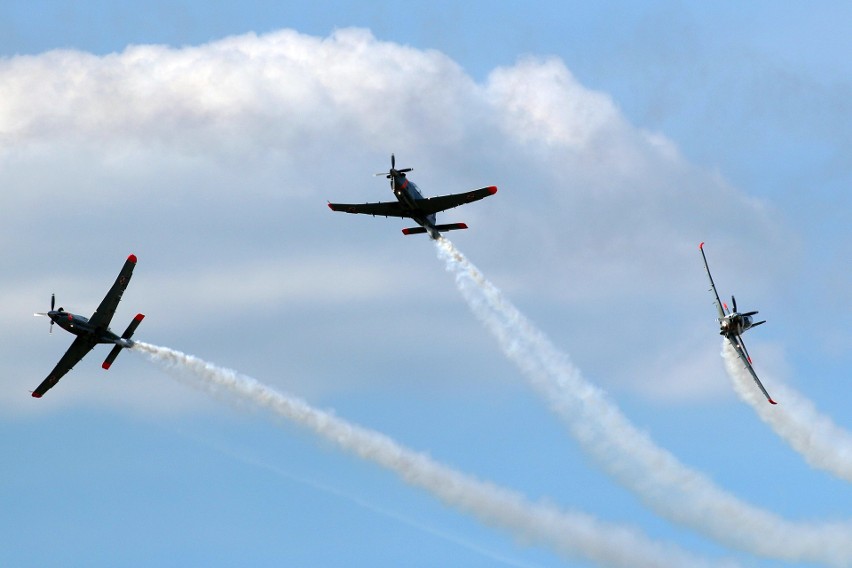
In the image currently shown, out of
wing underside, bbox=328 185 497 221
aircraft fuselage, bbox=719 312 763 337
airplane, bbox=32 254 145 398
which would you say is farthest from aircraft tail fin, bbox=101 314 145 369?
aircraft fuselage, bbox=719 312 763 337

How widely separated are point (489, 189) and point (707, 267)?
18534 mm

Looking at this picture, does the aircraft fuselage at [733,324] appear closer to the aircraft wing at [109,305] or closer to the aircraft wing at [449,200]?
the aircraft wing at [449,200]

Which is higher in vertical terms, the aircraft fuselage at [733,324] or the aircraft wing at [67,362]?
the aircraft fuselage at [733,324]

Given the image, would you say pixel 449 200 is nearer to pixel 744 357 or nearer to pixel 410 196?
pixel 410 196

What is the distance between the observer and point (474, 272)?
17325 centimetres

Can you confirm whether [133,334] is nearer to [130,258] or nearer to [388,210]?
[130,258]

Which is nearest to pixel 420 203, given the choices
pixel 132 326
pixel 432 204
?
pixel 432 204

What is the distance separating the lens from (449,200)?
171750 mm

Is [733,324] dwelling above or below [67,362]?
above

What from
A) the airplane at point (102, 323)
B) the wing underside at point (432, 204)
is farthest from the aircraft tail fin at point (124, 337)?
the wing underside at point (432, 204)

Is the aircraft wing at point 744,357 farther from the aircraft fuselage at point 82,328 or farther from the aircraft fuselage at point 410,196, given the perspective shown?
the aircraft fuselage at point 82,328

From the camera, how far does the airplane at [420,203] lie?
170m

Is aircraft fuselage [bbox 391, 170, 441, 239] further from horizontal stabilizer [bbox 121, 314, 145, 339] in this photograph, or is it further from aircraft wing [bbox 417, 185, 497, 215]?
horizontal stabilizer [bbox 121, 314, 145, 339]

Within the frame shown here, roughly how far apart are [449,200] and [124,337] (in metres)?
21.9
